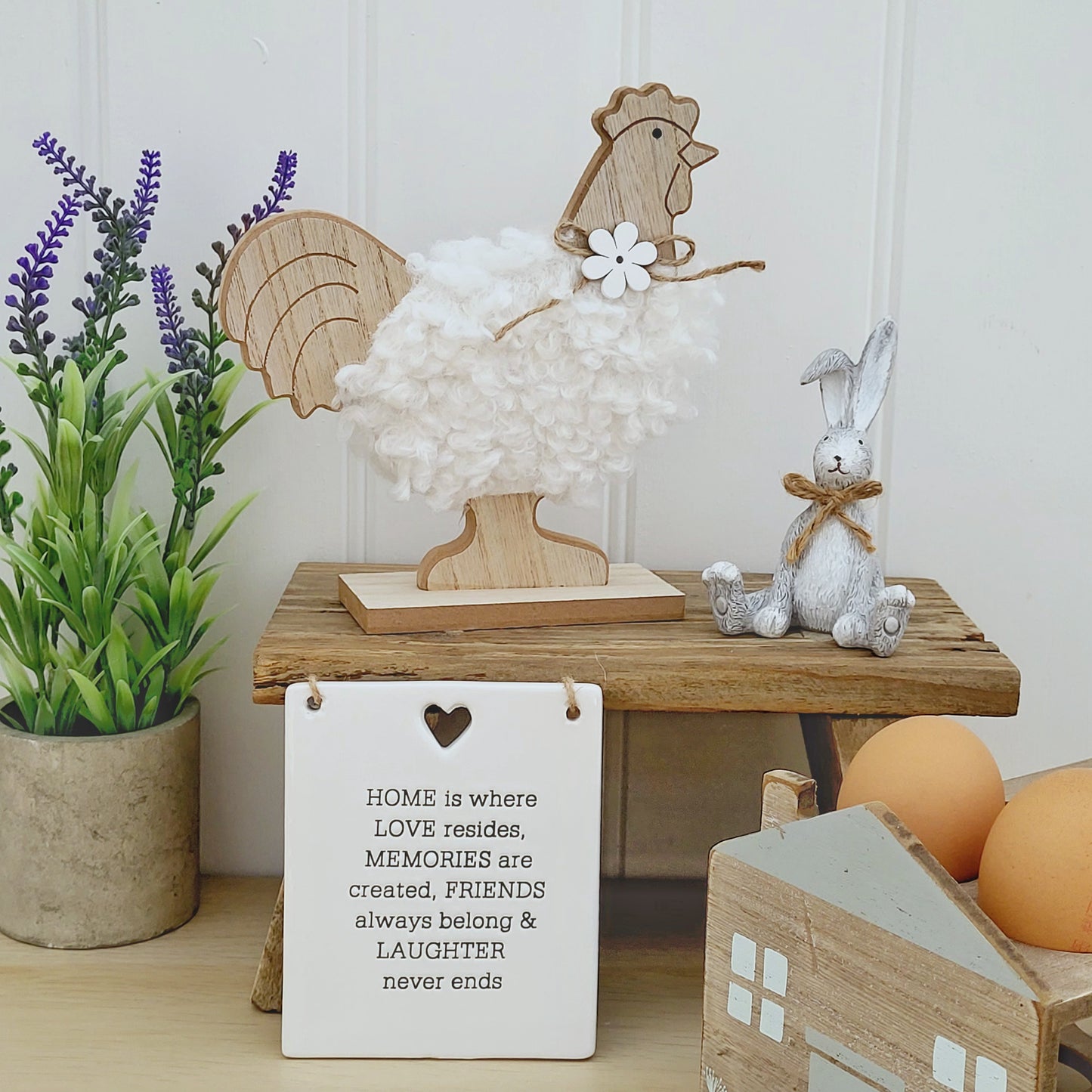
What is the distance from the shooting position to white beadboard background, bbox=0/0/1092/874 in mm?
951

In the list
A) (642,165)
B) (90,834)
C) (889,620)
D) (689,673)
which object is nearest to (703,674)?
(689,673)

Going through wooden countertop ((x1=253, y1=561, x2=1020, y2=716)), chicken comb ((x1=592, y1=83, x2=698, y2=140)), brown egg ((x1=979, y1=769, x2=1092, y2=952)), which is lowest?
brown egg ((x1=979, y1=769, x2=1092, y2=952))

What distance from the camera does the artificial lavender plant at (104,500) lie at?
865 mm

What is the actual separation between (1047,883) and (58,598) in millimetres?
667

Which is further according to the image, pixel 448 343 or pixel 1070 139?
pixel 1070 139

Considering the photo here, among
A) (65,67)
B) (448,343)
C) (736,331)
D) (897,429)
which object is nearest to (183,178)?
(65,67)

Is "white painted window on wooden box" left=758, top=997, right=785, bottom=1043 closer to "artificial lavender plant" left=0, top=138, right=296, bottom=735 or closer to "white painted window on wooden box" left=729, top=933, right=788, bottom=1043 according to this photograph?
"white painted window on wooden box" left=729, top=933, right=788, bottom=1043

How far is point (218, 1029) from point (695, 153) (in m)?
0.65

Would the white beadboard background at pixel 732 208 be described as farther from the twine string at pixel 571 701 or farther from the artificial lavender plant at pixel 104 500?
the twine string at pixel 571 701

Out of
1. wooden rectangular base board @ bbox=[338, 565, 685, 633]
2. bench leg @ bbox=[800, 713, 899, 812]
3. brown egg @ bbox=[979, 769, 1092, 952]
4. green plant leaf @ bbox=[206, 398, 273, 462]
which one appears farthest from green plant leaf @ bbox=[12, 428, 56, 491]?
brown egg @ bbox=[979, 769, 1092, 952]

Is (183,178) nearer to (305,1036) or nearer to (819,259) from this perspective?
(819,259)

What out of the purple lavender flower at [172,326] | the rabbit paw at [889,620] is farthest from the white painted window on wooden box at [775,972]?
the purple lavender flower at [172,326]

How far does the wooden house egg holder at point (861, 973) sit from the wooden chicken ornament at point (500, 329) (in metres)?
0.28

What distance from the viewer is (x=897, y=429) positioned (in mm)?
1002
